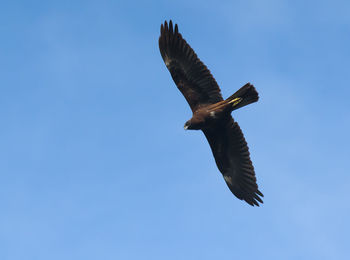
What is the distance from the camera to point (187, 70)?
12.6 m

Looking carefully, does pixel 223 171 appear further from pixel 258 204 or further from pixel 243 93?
pixel 243 93

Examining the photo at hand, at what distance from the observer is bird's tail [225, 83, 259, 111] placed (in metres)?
12.1

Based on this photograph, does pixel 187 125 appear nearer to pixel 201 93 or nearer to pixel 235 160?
pixel 201 93

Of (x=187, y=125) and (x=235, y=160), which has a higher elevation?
(x=187, y=125)

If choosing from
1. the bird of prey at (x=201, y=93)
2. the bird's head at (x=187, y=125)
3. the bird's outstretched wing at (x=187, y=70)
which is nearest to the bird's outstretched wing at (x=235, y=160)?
the bird of prey at (x=201, y=93)

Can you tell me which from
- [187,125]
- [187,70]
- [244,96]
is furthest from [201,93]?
[244,96]

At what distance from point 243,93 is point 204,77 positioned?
1.04 metres

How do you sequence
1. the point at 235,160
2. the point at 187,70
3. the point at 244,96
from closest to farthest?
the point at 244,96 → the point at 187,70 → the point at 235,160

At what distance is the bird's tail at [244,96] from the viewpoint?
39.6ft

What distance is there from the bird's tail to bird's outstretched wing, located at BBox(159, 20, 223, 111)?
1.46ft

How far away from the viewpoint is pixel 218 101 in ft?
41.3

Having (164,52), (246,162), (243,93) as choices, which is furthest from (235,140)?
(164,52)

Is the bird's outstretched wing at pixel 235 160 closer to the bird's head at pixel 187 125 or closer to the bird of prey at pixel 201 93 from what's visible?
the bird of prey at pixel 201 93

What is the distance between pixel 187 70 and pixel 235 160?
2.75 metres
